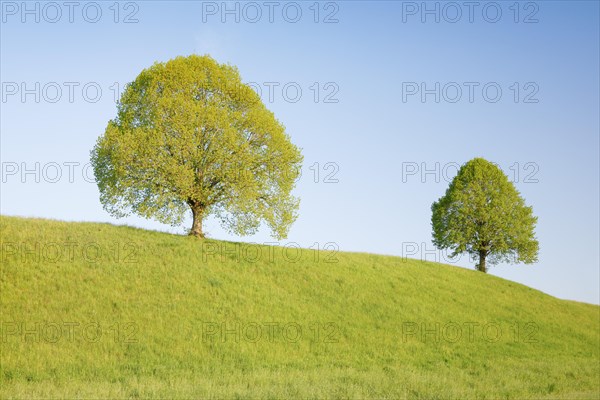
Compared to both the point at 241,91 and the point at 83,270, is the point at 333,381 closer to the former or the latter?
the point at 83,270

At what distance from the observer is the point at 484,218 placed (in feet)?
205

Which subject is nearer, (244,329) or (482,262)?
(244,329)

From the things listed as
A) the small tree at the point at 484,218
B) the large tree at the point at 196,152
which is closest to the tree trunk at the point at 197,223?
the large tree at the point at 196,152

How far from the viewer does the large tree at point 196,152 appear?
3966 cm

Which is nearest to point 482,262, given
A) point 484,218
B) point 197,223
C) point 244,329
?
point 484,218

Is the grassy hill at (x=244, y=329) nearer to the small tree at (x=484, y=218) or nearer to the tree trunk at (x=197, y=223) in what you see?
the tree trunk at (x=197, y=223)

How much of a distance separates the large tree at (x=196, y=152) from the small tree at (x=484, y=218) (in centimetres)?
2712

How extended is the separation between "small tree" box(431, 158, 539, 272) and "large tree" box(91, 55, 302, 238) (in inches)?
1068

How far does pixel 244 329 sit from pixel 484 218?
4131cm

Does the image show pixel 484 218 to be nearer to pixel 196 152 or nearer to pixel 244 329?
pixel 196 152

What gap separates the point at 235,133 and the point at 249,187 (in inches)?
164

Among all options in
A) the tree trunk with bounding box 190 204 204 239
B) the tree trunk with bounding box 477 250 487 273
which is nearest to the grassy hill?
the tree trunk with bounding box 190 204 204 239

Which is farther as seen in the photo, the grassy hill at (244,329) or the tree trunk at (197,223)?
the tree trunk at (197,223)

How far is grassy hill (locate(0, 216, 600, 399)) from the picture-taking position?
21719mm
